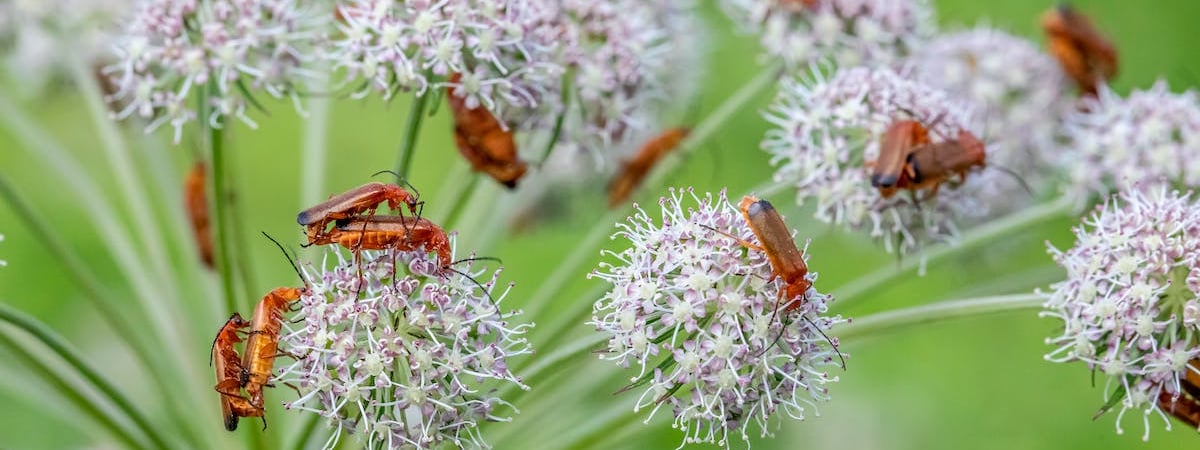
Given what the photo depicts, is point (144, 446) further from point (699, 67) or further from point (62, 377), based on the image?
point (699, 67)

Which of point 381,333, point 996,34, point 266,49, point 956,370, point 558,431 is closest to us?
point 381,333

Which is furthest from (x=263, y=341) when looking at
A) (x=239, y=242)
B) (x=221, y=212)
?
(x=239, y=242)

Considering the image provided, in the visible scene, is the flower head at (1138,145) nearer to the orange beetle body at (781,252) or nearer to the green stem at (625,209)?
the green stem at (625,209)

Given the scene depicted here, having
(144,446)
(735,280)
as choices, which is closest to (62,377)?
(144,446)

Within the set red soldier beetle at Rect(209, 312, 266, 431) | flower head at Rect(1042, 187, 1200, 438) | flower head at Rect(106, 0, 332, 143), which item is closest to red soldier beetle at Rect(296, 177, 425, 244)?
red soldier beetle at Rect(209, 312, 266, 431)

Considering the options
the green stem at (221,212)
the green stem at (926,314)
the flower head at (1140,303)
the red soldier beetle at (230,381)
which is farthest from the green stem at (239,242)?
the flower head at (1140,303)
